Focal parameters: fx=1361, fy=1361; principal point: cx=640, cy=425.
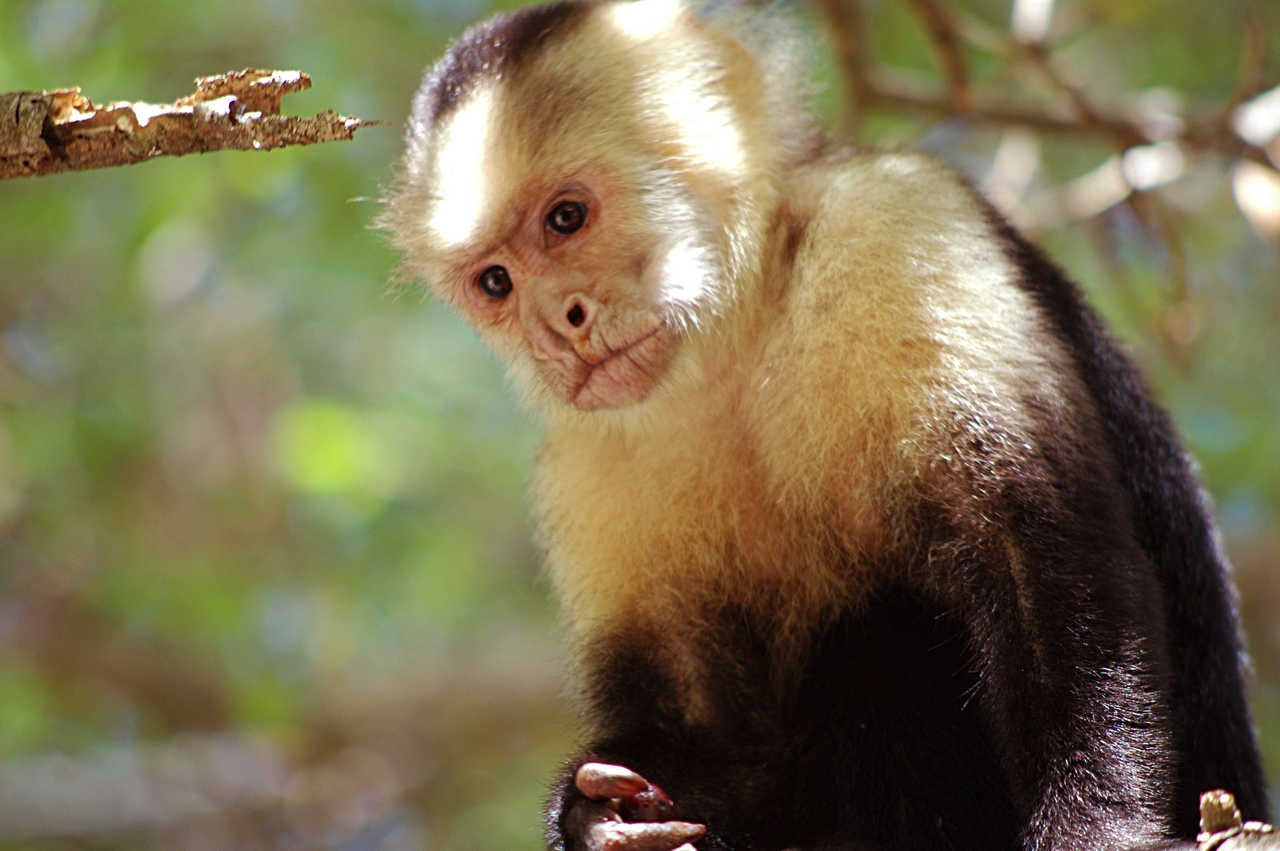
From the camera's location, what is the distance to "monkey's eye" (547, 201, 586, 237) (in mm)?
2761

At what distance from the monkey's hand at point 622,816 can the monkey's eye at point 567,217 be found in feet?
3.49

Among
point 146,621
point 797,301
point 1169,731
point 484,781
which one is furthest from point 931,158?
point 484,781

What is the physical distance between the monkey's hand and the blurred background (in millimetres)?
2742

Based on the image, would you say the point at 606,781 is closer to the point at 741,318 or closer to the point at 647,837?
the point at 647,837

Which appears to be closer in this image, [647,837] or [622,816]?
[647,837]

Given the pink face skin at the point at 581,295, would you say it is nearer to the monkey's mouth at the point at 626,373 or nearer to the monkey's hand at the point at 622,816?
the monkey's mouth at the point at 626,373

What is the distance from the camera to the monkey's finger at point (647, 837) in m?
2.48

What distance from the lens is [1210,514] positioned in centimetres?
316

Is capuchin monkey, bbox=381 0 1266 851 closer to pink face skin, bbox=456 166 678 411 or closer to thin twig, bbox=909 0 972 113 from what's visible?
pink face skin, bbox=456 166 678 411

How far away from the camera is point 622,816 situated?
2584 mm

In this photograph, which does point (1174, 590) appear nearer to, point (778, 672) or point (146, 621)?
point (778, 672)

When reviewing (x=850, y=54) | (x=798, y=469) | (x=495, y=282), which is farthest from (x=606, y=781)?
(x=850, y=54)

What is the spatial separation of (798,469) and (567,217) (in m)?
0.69

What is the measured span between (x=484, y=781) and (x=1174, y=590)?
493 cm
